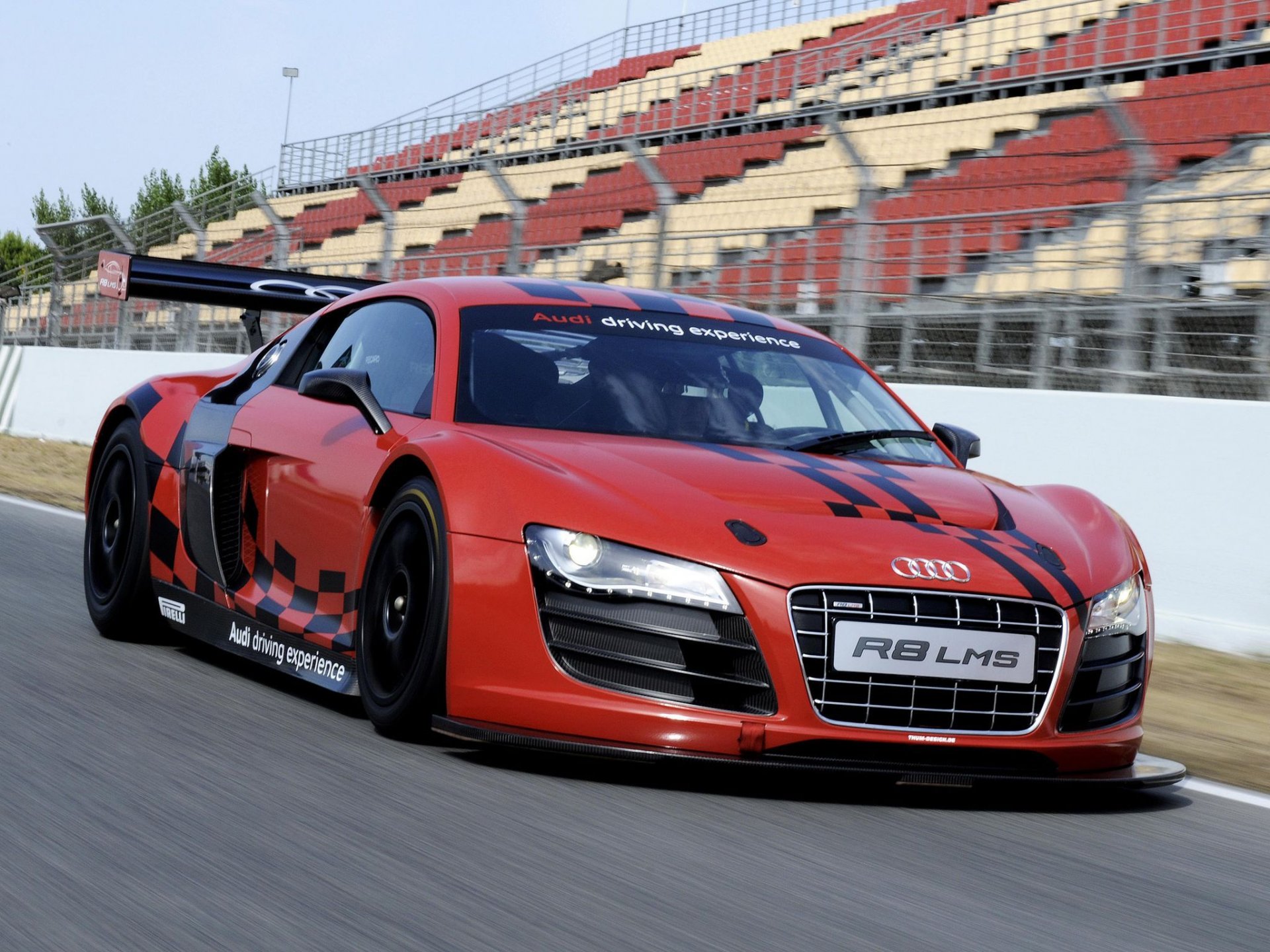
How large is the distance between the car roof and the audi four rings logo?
62.7 inches

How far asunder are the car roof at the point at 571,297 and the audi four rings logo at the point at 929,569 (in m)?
1.59

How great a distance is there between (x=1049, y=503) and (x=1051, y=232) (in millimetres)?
4817

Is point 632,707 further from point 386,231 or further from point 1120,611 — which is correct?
point 386,231

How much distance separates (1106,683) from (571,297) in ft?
6.45

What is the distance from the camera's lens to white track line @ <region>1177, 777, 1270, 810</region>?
447cm

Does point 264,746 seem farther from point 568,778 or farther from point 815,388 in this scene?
point 815,388

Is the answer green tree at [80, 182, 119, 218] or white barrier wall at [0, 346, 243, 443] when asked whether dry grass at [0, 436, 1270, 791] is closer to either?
white barrier wall at [0, 346, 243, 443]

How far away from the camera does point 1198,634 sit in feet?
23.1

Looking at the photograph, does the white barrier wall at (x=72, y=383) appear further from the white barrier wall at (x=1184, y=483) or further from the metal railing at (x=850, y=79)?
the white barrier wall at (x=1184, y=483)

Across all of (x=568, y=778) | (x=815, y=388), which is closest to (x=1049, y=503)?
(x=815, y=388)

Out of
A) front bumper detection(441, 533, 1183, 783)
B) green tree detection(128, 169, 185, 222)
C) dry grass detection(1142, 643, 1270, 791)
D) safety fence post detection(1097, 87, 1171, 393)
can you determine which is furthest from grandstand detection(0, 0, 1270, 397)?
green tree detection(128, 169, 185, 222)

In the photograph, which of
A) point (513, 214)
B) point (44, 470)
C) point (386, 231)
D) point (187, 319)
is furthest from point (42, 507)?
point (187, 319)

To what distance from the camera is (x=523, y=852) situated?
10.8 ft

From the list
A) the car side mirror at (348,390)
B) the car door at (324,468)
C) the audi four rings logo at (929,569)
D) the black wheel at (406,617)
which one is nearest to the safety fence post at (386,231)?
the car door at (324,468)
